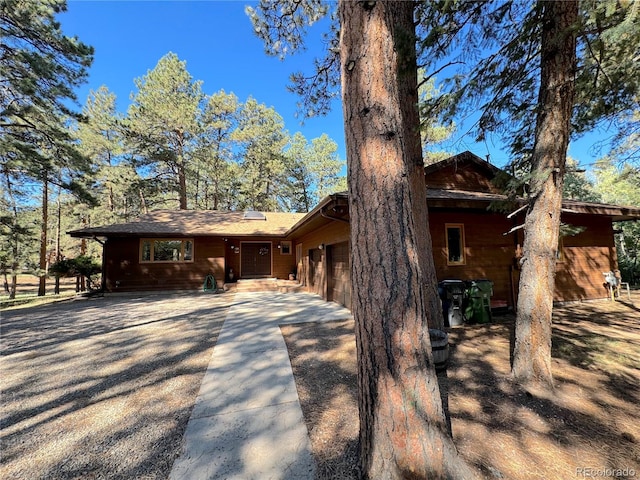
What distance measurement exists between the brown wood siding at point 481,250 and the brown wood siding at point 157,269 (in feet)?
31.2

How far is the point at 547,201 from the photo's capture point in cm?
298

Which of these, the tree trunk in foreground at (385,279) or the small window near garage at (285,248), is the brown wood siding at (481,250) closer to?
the tree trunk in foreground at (385,279)

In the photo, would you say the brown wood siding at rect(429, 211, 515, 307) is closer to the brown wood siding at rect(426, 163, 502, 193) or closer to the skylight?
the brown wood siding at rect(426, 163, 502, 193)

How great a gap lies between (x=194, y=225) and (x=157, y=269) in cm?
250

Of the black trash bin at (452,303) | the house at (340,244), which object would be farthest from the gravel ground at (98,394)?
the black trash bin at (452,303)

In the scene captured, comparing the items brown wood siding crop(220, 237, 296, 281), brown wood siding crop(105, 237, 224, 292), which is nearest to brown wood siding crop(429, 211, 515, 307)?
brown wood siding crop(220, 237, 296, 281)

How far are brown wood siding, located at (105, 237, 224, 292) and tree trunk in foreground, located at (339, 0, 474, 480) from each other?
11608mm

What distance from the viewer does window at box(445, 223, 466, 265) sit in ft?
22.1

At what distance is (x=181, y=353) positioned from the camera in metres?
4.22

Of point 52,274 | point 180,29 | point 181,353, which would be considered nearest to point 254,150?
point 180,29

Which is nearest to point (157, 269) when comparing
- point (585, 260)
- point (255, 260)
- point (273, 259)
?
point (255, 260)

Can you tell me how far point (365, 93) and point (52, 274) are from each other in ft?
48.4

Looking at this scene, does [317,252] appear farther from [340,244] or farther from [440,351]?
[440,351]

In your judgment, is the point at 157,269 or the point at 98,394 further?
the point at 157,269
